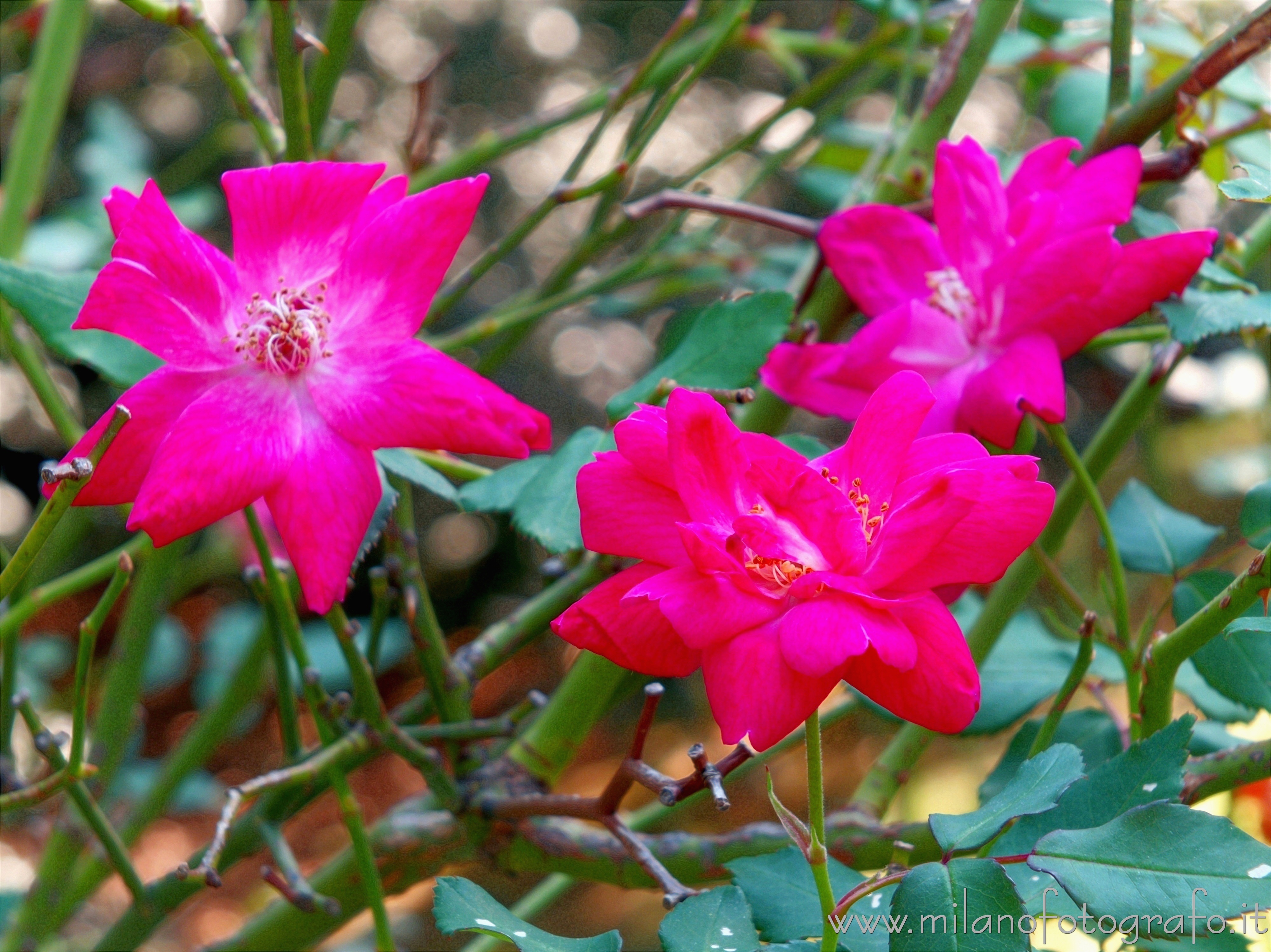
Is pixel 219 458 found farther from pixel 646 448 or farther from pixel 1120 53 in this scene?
pixel 1120 53

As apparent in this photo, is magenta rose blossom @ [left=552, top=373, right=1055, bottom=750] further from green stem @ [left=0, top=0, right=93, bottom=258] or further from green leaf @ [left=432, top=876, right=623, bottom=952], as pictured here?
green stem @ [left=0, top=0, right=93, bottom=258]

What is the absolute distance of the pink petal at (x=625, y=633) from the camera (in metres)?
0.28

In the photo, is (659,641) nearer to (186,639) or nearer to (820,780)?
(820,780)

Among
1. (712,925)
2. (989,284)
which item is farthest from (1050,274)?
(712,925)

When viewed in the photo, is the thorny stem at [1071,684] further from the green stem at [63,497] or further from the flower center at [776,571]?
the green stem at [63,497]

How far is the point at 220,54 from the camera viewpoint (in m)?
0.39

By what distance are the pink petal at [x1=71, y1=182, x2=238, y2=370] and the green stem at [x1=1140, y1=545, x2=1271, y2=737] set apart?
317 mm

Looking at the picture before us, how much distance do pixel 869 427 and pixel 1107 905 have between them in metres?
0.13

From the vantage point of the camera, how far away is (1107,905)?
258 millimetres

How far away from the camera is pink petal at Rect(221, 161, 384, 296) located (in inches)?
12.9

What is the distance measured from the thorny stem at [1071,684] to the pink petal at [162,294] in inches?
11.7

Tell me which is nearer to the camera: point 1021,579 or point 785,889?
point 785,889

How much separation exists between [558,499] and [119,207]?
167 millimetres

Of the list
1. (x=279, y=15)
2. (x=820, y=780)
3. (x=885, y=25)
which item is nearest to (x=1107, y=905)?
(x=820, y=780)
